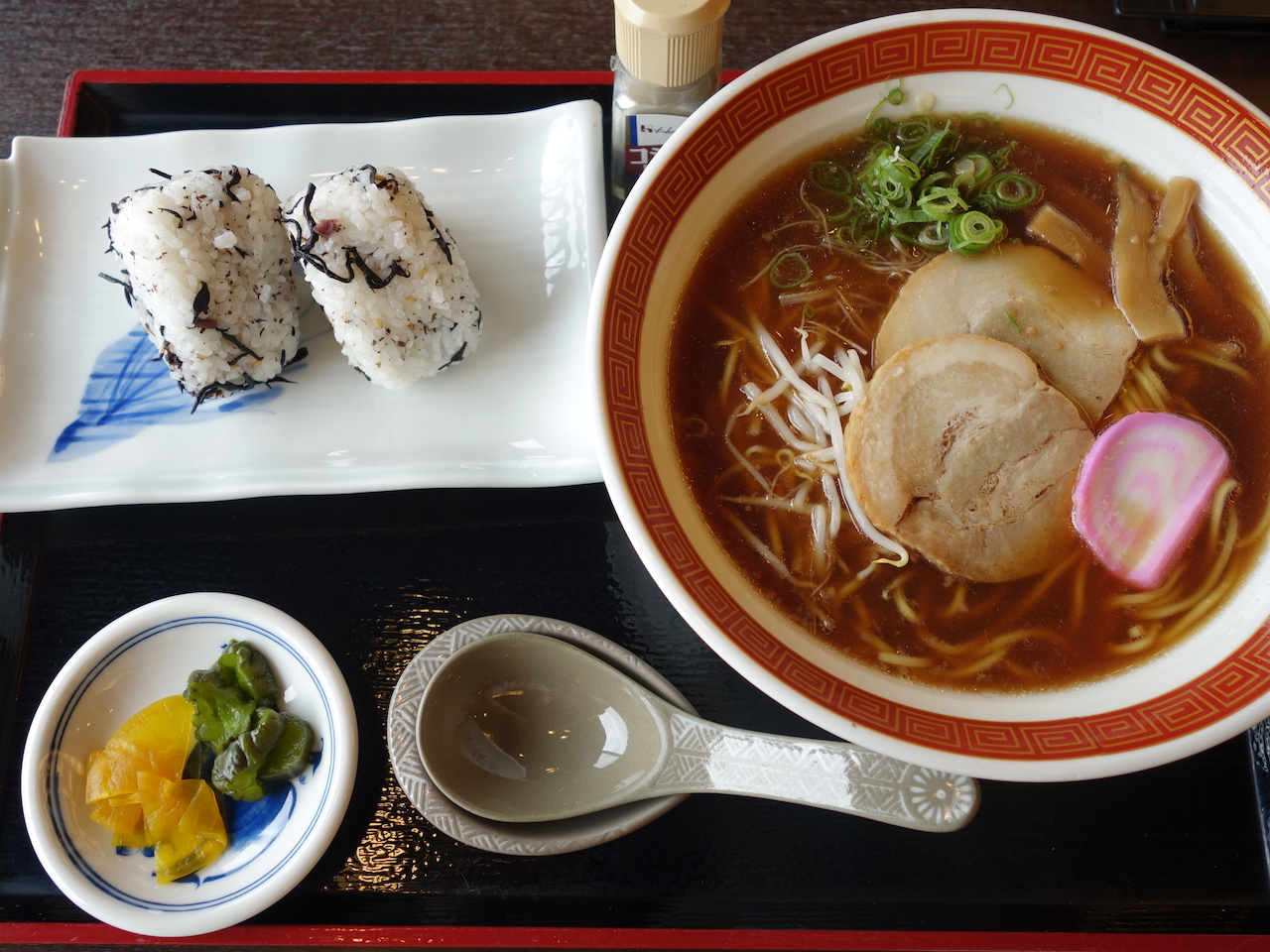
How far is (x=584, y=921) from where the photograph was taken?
1572 millimetres

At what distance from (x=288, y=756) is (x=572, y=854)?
562 millimetres

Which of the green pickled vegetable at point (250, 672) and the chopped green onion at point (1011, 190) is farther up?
the chopped green onion at point (1011, 190)

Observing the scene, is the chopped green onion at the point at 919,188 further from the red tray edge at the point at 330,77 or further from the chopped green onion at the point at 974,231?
the red tray edge at the point at 330,77

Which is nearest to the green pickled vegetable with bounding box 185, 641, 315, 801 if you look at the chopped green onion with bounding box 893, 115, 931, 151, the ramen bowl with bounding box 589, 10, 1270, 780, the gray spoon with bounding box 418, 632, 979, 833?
the gray spoon with bounding box 418, 632, 979, 833

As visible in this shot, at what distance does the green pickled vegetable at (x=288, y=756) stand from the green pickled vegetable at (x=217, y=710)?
0.07m

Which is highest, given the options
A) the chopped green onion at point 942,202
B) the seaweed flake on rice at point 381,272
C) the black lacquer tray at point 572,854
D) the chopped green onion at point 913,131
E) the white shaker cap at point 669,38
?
the white shaker cap at point 669,38

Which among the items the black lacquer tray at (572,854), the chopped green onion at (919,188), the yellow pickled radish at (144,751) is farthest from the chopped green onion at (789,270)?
the yellow pickled radish at (144,751)

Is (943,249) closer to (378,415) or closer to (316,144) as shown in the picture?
(378,415)

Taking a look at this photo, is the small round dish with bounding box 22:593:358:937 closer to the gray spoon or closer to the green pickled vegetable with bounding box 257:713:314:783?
the green pickled vegetable with bounding box 257:713:314:783

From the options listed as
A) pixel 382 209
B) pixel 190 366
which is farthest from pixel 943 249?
pixel 190 366

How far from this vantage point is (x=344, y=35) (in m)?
2.18

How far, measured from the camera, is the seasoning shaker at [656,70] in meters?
1.46

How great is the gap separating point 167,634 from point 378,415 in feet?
1.97

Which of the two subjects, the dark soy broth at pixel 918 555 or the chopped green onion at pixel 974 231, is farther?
the chopped green onion at pixel 974 231
